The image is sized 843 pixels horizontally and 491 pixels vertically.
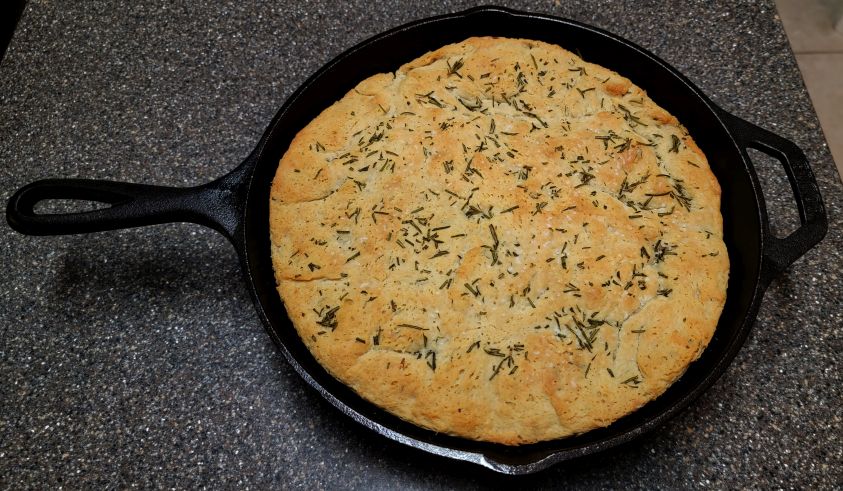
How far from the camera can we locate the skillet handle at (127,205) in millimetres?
1497

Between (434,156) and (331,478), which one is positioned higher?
(434,156)

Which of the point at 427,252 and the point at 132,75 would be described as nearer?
the point at 427,252

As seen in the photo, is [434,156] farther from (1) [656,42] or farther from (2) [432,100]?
(1) [656,42]

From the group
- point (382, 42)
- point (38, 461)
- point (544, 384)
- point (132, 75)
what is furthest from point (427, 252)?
point (132, 75)

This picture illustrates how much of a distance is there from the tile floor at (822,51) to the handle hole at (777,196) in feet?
4.79

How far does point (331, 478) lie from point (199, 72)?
4.61ft

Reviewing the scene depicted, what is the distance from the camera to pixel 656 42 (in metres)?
2.15

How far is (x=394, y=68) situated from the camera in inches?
74.2

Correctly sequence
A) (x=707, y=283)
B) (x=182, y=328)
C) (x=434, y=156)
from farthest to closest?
(x=182, y=328), (x=434, y=156), (x=707, y=283)

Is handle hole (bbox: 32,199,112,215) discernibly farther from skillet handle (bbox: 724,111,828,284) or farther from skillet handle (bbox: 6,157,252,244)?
skillet handle (bbox: 724,111,828,284)

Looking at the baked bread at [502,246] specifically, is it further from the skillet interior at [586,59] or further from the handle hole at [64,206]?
the handle hole at [64,206]

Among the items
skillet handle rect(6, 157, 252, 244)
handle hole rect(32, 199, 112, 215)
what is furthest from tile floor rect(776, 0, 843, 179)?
handle hole rect(32, 199, 112, 215)

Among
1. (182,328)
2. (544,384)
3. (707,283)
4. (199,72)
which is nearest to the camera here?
(544,384)

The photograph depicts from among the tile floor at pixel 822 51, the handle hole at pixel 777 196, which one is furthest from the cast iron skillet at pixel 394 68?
the tile floor at pixel 822 51
